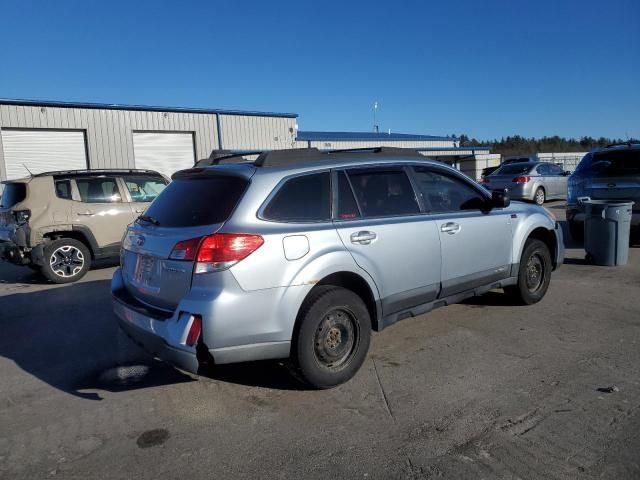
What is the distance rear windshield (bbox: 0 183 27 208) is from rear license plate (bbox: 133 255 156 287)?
17.9 ft

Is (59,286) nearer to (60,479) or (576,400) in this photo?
(60,479)

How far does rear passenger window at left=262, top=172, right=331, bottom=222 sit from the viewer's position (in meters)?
3.75

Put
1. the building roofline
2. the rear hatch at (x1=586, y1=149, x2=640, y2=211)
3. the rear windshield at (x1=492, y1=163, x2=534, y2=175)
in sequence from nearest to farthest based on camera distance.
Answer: the rear hatch at (x1=586, y1=149, x2=640, y2=211) → the rear windshield at (x1=492, y1=163, x2=534, y2=175) → the building roofline

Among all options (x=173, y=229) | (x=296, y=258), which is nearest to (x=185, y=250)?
(x=173, y=229)

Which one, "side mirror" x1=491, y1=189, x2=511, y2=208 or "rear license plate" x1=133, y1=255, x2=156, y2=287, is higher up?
"side mirror" x1=491, y1=189, x2=511, y2=208

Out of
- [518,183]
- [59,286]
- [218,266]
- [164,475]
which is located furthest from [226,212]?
[518,183]

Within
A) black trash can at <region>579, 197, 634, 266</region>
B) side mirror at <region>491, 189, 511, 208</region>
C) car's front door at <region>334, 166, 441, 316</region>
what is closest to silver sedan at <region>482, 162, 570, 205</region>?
black trash can at <region>579, 197, 634, 266</region>

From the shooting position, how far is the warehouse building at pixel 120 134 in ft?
62.6

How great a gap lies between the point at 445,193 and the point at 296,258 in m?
2.08

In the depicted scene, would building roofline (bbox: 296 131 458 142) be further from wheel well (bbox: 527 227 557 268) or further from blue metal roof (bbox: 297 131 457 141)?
wheel well (bbox: 527 227 557 268)

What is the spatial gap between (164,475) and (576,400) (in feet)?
A: 9.08

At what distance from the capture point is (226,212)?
361 centimetres

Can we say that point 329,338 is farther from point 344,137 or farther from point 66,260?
point 344,137

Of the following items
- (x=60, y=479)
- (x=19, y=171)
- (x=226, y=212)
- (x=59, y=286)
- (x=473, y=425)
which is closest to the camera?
(x=60, y=479)
